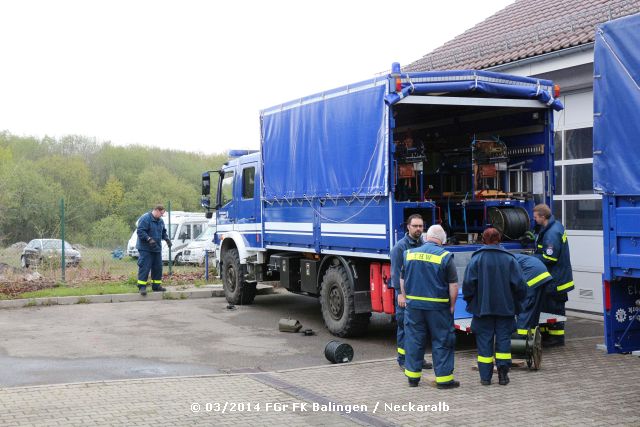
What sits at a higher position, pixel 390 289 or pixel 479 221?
pixel 479 221

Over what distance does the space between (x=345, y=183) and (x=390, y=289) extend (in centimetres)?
173

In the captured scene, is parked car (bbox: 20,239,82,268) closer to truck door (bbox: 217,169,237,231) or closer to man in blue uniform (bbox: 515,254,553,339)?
truck door (bbox: 217,169,237,231)

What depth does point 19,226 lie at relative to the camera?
26.8 meters

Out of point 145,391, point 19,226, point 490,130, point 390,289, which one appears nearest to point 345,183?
point 390,289

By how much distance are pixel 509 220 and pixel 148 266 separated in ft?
28.0

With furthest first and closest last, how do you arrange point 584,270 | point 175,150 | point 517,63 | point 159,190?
point 175,150, point 159,190, point 517,63, point 584,270

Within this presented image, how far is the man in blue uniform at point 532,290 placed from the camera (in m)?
8.63

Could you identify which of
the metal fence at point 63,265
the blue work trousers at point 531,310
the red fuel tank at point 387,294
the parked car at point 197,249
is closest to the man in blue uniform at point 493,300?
the blue work trousers at point 531,310

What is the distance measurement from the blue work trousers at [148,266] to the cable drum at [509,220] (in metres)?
8.20

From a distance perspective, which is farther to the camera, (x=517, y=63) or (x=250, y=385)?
(x=517, y=63)

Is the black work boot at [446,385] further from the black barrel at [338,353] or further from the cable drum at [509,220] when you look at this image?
the cable drum at [509,220]

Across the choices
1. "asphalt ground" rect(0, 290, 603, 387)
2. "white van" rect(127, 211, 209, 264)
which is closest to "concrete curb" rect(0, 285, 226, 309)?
"asphalt ground" rect(0, 290, 603, 387)

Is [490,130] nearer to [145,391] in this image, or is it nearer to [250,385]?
[250,385]

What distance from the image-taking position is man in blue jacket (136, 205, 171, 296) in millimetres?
15578
